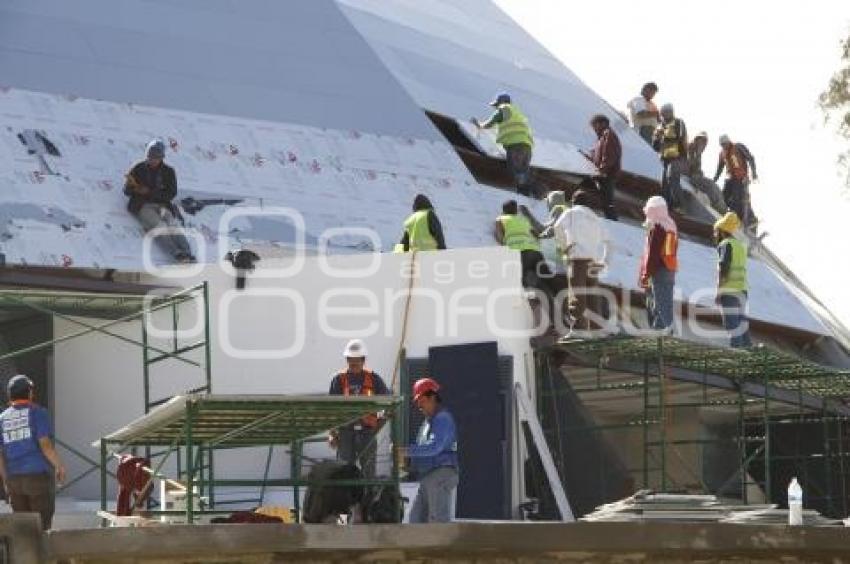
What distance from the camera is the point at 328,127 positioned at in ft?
84.2

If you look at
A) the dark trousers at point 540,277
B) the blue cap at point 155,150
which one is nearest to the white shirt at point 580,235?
the dark trousers at point 540,277

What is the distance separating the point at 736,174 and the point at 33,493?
16261 millimetres

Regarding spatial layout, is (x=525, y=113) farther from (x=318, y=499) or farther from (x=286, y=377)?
(x=318, y=499)

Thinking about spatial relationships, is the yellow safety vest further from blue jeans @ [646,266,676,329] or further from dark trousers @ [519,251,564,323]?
blue jeans @ [646,266,676,329]

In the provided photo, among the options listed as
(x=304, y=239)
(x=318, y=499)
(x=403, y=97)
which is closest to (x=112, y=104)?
(x=304, y=239)

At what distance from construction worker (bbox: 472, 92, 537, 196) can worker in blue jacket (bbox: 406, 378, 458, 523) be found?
10.5 m

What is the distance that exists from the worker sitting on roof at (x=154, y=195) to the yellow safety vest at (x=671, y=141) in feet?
26.7

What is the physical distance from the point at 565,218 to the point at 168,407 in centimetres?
761

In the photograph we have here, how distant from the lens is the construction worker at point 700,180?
3025 centimetres

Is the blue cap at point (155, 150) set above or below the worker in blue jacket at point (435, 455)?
above

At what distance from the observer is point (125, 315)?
2092cm

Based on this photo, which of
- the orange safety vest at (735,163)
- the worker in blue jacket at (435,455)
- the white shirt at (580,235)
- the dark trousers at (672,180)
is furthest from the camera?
the orange safety vest at (735,163)

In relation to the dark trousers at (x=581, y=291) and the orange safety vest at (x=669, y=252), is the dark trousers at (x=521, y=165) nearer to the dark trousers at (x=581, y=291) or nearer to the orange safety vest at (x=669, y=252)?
the dark trousers at (x=581, y=291)

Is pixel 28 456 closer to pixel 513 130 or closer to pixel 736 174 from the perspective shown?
pixel 513 130
